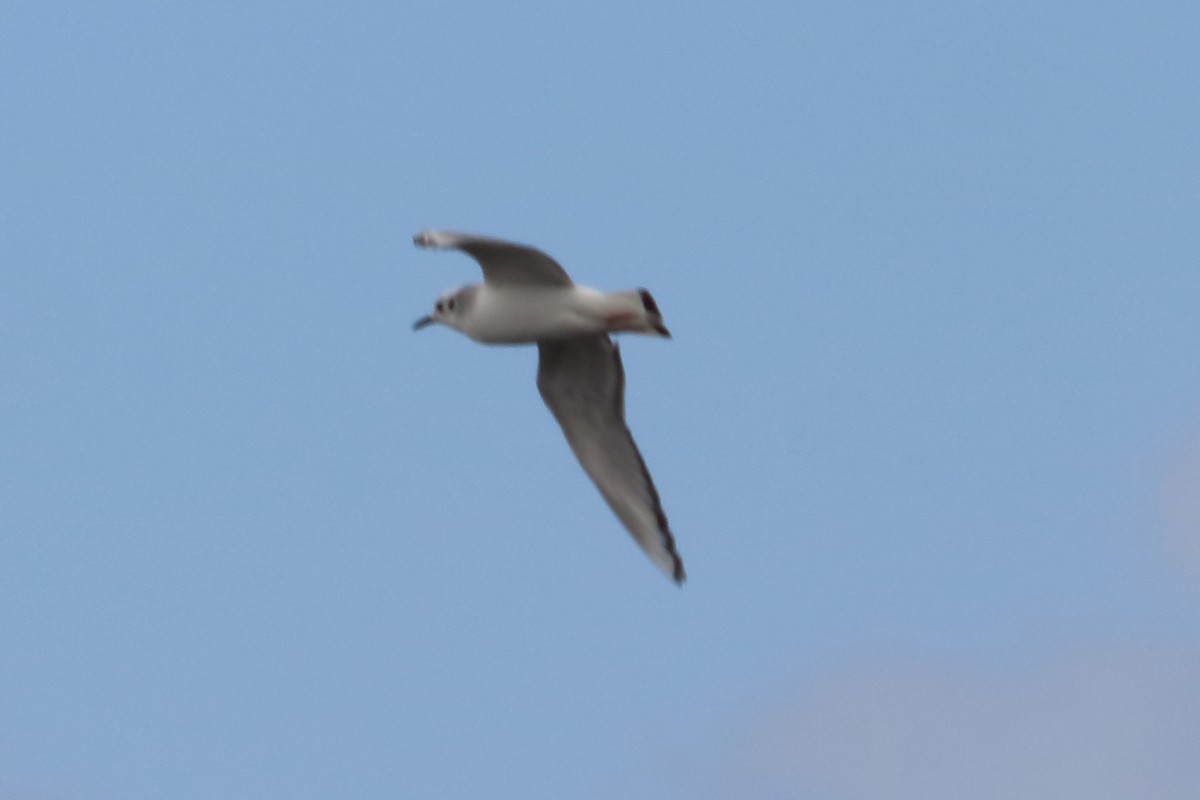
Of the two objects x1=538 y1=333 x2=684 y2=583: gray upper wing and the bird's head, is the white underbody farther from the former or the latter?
x1=538 y1=333 x2=684 y2=583: gray upper wing

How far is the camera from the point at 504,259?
17.0 meters

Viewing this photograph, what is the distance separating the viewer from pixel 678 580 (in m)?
→ 18.5

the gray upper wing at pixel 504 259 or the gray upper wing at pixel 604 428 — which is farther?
the gray upper wing at pixel 604 428

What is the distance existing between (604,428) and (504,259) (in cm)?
237

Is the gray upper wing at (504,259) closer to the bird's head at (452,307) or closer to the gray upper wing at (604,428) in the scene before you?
the bird's head at (452,307)

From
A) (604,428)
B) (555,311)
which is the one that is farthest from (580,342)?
(555,311)

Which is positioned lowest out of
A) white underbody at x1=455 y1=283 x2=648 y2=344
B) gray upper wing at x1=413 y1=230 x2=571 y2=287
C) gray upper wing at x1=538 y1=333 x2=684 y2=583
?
gray upper wing at x1=538 y1=333 x2=684 y2=583

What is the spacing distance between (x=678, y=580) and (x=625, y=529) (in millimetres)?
605

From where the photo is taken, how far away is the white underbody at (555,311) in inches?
680

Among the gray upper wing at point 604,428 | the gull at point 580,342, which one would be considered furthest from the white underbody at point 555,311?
the gray upper wing at point 604,428

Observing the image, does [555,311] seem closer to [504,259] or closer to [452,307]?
[504,259]

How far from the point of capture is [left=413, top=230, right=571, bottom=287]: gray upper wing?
16125 millimetres

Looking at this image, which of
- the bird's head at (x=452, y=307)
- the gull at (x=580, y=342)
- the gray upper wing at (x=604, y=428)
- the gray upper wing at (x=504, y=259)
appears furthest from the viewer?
the gray upper wing at (x=604, y=428)

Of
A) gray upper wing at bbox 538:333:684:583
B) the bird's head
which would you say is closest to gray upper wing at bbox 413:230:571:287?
Answer: the bird's head
